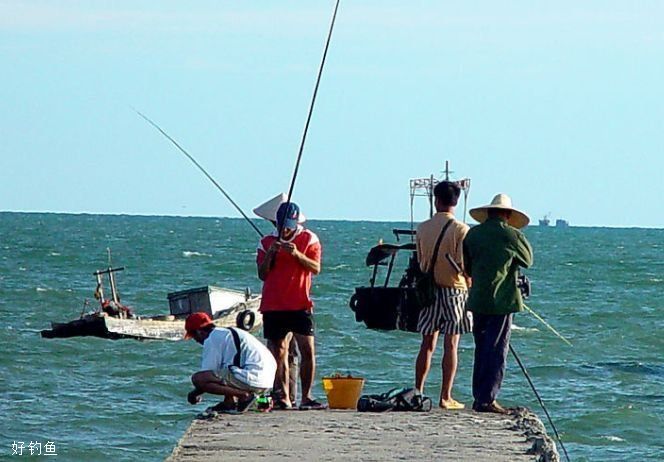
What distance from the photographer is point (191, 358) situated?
25.7m

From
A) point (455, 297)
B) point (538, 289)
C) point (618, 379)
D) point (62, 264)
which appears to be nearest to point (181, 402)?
point (618, 379)

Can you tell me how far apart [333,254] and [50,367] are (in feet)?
169

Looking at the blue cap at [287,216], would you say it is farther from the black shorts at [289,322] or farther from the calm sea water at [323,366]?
the calm sea water at [323,366]

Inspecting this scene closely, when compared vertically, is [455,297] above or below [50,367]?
above

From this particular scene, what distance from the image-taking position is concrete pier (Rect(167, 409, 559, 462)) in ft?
28.5

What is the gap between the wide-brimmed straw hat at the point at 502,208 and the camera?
9930 mm

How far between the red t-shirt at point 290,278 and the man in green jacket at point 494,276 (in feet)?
3.32

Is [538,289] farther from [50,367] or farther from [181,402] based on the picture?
[181,402]

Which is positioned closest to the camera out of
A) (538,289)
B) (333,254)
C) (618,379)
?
(618,379)

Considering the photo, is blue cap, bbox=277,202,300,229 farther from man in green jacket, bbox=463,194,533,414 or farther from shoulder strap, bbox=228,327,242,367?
man in green jacket, bbox=463,194,533,414

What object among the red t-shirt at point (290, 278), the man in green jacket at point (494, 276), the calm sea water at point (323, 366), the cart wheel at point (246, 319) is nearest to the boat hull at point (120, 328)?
the cart wheel at point (246, 319)

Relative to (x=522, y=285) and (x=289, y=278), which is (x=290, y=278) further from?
(x=522, y=285)

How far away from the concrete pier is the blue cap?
49.0 inches

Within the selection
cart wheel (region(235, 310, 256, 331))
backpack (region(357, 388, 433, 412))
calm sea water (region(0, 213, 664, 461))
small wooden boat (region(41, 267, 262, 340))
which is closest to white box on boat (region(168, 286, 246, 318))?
small wooden boat (region(41, 267, 262, 340))
